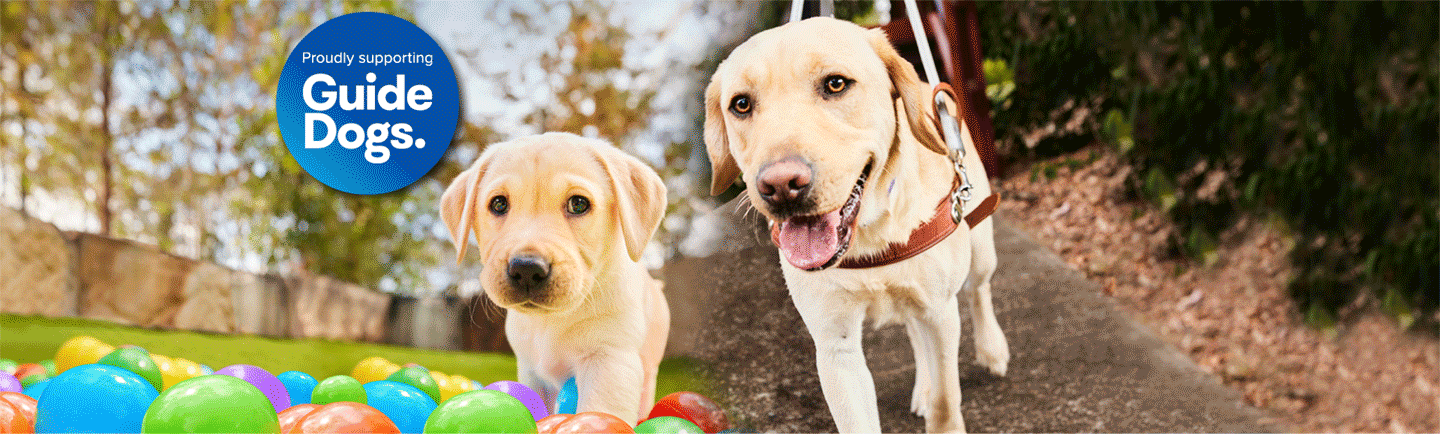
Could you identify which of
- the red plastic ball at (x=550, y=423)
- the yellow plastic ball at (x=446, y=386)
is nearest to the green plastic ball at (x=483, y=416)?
the red plastic ball at (x=550, y=423)

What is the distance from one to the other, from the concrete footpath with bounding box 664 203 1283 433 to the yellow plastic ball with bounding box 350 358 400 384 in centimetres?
79

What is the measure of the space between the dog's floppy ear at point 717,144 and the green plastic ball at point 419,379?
770 millimetres

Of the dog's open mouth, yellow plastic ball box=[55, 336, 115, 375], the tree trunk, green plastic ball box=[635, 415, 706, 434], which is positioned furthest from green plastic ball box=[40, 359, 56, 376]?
the dog's open mouth

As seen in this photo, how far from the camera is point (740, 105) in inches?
47.8

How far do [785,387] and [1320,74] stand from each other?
1.69 metres

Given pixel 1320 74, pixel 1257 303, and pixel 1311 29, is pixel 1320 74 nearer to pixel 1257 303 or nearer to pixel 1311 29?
pixel 1311 29

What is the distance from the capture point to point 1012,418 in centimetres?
150

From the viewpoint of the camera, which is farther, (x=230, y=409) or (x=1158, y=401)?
(x=1158, y=401)

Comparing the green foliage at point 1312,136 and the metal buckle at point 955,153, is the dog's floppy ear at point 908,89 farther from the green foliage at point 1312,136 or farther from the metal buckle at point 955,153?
the green foliage at point 1312,136

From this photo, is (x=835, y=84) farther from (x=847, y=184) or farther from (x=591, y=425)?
(x=591, y=425)

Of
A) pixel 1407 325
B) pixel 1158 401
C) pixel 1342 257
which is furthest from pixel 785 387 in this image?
pixel 1407 325

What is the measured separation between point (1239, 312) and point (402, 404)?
1.96 meters

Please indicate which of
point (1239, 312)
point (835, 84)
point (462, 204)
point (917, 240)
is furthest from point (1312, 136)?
point (462, 204)

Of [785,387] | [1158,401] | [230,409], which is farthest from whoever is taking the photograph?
[1158,401]
